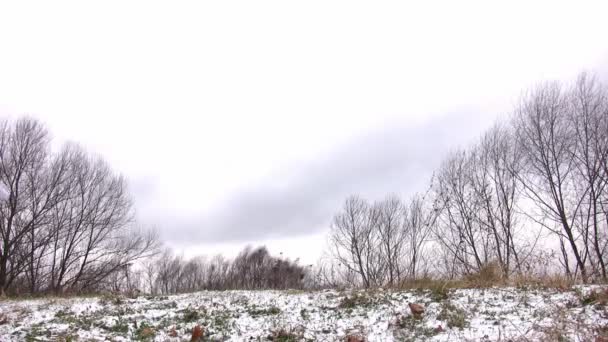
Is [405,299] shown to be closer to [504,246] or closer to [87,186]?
[504,246]

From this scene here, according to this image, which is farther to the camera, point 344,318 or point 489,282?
point 489,282

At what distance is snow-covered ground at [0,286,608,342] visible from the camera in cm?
493

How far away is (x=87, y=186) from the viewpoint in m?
28.7

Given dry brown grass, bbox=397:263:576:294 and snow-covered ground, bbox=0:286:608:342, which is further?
dry brown grass, bbox=397:263:576:294

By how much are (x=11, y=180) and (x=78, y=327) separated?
81.0 ft

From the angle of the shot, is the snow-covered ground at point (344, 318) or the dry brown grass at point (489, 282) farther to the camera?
the dry brown grass at point (489, 282)

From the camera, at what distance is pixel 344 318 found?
652cm

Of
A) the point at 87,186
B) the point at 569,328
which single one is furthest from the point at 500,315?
the point at 87,186

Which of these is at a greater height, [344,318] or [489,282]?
[489,282]

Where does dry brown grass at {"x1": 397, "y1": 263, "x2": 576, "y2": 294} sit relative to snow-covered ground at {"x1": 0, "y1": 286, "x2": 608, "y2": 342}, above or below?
above

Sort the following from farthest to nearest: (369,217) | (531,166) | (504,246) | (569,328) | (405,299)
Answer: (369,217) → (504,246) → (531,166) → (405,299) → (569,328)

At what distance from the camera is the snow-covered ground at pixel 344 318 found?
4.93 m

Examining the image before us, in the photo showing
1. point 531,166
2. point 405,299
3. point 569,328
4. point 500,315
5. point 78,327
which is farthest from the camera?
point 531,166

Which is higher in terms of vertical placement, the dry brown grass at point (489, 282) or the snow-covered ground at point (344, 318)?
the dry brown grass at point (489, 282)
